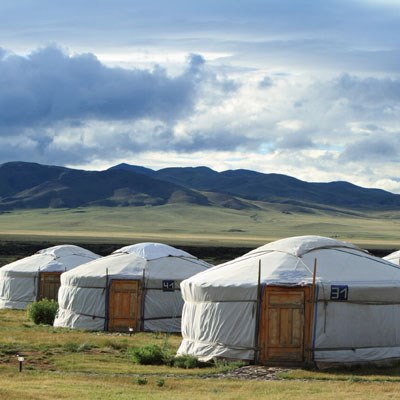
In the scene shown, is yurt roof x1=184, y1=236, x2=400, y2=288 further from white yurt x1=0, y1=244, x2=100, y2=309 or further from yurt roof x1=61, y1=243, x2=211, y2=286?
white yurt x1=0, y1=244, x2=100, y2=309

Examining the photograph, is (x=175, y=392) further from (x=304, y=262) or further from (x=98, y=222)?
(x=98, y=222)

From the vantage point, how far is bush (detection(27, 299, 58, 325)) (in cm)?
2619

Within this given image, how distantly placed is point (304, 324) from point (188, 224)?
140m

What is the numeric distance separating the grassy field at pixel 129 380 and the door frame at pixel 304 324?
577 mm

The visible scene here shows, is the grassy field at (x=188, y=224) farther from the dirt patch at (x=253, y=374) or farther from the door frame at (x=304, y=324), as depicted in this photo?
the dirt patch at (x=253, y=374)

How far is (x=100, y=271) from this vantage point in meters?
24.4

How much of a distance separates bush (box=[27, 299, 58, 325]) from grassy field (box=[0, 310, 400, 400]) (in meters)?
6.08

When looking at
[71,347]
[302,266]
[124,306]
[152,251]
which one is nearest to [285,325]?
[302,266]

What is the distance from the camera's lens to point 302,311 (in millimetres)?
16688

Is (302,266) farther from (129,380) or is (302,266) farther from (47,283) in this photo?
(47,283)

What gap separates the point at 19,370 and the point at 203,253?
48843mm

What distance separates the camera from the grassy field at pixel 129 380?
1320 centimetres

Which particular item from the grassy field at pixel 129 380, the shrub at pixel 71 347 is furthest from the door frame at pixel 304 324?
the shrub at pixel 71 347

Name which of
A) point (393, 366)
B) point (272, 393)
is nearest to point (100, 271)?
point (393, 366)
